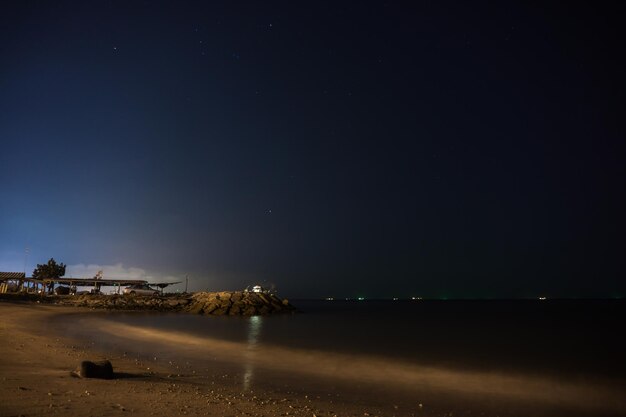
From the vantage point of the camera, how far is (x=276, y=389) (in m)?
14.6

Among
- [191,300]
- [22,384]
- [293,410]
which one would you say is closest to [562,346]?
[293,410]

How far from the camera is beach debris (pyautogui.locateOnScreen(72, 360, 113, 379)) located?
11453 mm

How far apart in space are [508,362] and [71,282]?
87.3 meters

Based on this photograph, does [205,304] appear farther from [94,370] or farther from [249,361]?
[94,370]

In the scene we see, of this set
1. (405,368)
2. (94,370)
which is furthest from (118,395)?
(405,368)

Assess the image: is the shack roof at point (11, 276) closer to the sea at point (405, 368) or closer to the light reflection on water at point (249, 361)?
the sea at point (405, 368)

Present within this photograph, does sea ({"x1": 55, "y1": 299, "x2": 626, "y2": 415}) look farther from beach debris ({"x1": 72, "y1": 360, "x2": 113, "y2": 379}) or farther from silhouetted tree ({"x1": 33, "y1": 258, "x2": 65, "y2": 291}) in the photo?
silhouetted tree ({"x1": 33, "y1": 258, "x2": 65, "y2": 291})

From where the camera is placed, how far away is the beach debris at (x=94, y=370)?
11453 mm

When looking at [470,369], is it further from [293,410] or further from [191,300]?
[191,300]

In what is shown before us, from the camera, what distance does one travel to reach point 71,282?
87.4 metres

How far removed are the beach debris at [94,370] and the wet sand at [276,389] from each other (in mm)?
311

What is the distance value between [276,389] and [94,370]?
5878 millimetres

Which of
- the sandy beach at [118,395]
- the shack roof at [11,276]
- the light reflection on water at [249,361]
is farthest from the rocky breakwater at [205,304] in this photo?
the sandy beach at [118,395]

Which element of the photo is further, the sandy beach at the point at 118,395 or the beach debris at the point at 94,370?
the beach debris at the point at 94,370
